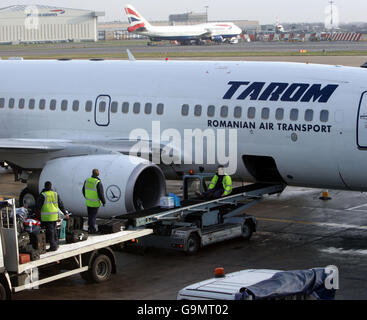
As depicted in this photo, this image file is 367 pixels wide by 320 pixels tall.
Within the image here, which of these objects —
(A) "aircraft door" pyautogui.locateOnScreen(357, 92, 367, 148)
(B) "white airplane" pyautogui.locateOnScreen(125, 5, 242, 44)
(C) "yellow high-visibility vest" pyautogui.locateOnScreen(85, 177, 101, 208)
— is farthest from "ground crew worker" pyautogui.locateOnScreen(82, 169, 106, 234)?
(B) "white airplane" pyautogui.locateOnScreen(125, 5, 242, 44)

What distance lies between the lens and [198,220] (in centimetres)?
2117

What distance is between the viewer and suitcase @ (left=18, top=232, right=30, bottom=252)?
16.0 m

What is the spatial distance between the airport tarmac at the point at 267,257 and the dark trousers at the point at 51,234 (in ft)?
3.65

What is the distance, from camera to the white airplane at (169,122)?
20.7 m

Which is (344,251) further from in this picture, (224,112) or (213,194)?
(224,112)

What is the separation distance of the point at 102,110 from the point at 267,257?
738 cm

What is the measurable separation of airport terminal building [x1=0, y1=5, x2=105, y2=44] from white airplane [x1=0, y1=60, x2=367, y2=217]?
148286 millimetres

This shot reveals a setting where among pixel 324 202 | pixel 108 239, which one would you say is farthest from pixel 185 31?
pixel 108 239

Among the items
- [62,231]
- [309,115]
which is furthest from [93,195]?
[309,115]

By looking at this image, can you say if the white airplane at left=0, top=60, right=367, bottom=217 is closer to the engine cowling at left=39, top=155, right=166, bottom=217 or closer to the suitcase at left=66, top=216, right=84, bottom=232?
the engine cowling at left=39, top=155, right=166, bottom=217

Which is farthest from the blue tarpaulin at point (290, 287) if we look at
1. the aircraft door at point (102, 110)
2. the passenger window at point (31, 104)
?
the passenger window at point (31, 104)

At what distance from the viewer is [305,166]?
21.1 m

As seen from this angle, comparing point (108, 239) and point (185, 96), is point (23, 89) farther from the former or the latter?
point (108, 239)

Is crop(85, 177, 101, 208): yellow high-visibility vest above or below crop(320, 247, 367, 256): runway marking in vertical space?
above
